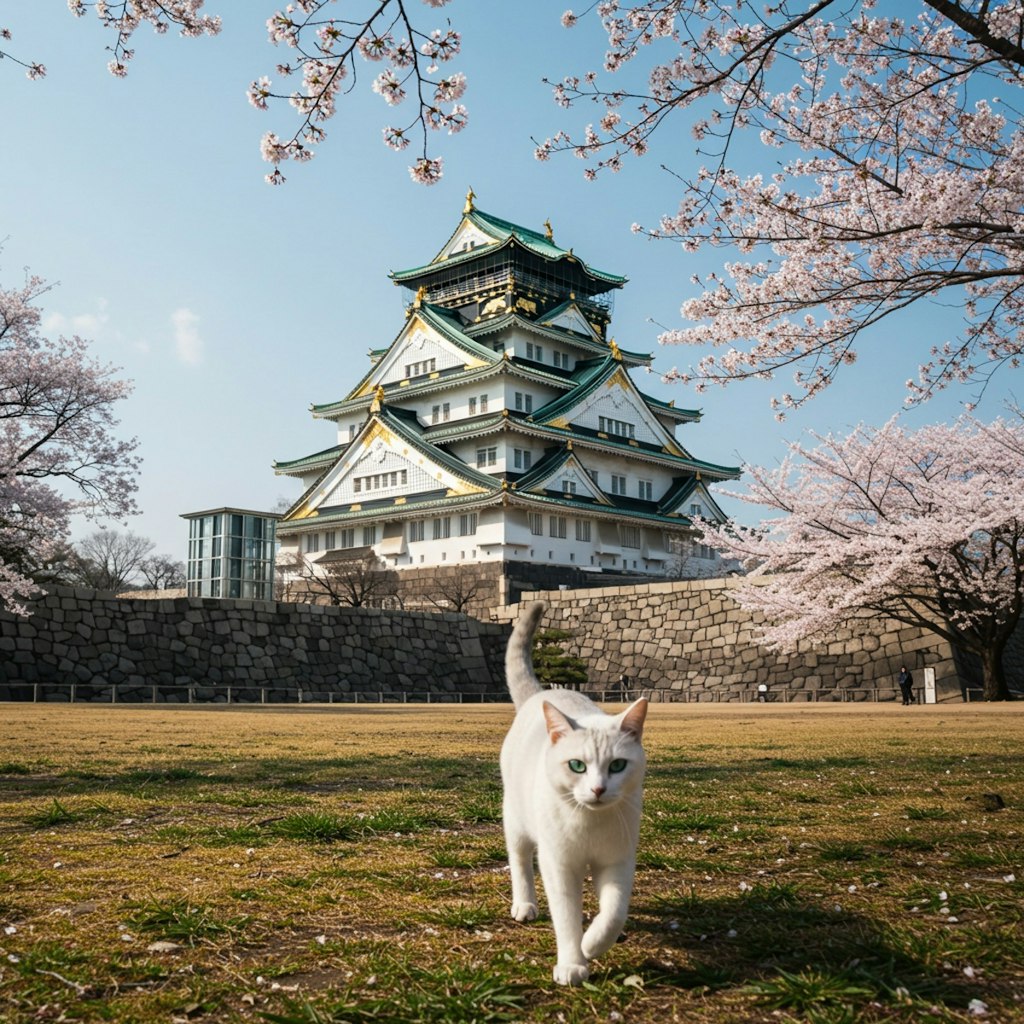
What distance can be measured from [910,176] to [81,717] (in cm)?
1421

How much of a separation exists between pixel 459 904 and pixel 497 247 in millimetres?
45267

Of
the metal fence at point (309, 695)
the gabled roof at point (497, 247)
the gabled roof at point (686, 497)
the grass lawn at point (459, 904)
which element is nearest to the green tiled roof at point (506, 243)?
the gabled roof at point (497, 247)

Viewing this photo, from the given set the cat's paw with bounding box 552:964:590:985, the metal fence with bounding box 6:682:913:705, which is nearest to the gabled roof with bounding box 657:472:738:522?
the metal fence with bounding box 6:682:913:705

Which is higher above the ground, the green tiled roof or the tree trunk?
the green tiled roof

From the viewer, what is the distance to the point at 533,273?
48438mm

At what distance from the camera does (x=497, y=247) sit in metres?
46.1

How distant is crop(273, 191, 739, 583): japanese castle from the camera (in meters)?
41.2

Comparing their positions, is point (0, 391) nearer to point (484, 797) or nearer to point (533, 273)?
point (484, 797)

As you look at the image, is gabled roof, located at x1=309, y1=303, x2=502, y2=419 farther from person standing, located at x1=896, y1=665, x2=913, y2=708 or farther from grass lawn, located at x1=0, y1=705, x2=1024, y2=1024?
grass lawn, located at x1=0, y1=705, x2=1024, y2=1024

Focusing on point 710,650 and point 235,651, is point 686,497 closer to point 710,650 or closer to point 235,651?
point 710,650

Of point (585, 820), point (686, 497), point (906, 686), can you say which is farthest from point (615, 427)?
point (585, 820)

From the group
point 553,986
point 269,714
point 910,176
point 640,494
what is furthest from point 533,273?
point 553,986

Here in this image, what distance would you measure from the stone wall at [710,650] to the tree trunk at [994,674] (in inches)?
56.4

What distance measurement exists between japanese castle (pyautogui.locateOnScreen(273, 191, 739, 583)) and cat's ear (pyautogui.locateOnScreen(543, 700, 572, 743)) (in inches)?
1401
